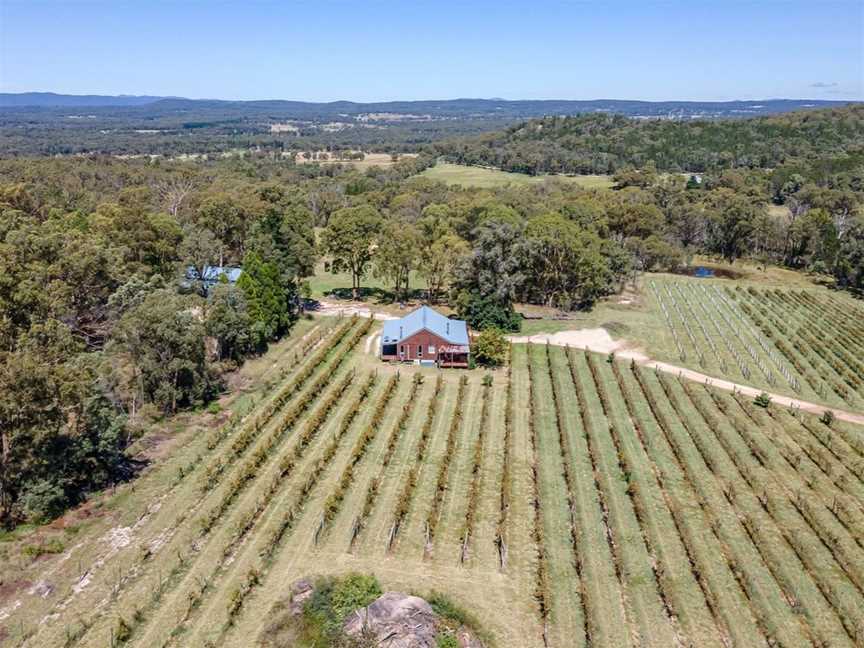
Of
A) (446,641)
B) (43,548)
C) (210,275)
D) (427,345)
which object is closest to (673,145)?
(210,275)

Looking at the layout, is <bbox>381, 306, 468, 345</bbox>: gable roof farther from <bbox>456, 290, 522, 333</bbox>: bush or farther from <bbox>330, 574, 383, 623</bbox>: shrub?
<bbox>330, 574, 383, 623</bbox>: shrub

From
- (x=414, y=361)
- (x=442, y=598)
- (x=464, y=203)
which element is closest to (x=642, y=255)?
(x=464, y=203)

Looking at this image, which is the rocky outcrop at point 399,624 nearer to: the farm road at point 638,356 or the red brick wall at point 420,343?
the red brick wall at point 420,343

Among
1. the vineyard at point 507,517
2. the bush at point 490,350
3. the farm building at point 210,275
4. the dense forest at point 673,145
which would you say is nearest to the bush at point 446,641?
the vineyard at point 507,517

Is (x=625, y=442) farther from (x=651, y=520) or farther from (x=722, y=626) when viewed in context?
(x=722, y=626)

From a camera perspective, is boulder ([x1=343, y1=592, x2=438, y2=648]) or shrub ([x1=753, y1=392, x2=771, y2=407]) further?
shrub ([x1=753, y1=392, x2=771, y2=407])

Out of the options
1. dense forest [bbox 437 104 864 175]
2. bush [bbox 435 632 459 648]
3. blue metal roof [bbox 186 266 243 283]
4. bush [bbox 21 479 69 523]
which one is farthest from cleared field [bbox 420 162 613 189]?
bush [bbox 435 632 459 648]
